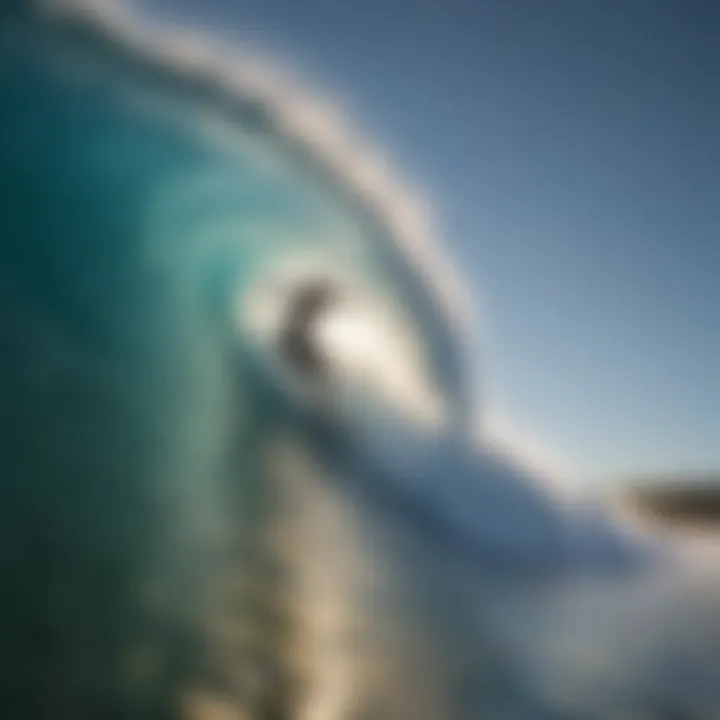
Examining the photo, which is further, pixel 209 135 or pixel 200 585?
pixel 209 135

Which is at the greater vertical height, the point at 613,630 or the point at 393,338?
the point at 393,338

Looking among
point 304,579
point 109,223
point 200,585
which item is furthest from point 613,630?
point 109,223

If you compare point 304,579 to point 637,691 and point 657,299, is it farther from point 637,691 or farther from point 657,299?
point 657,299

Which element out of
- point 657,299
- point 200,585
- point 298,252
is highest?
point 657,299

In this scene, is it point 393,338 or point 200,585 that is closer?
point 200,585

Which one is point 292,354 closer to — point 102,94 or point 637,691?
point 102,94

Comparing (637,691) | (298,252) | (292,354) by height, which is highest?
(298,252)

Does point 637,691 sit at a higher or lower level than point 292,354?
lower

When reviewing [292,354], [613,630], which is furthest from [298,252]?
[613,630]
